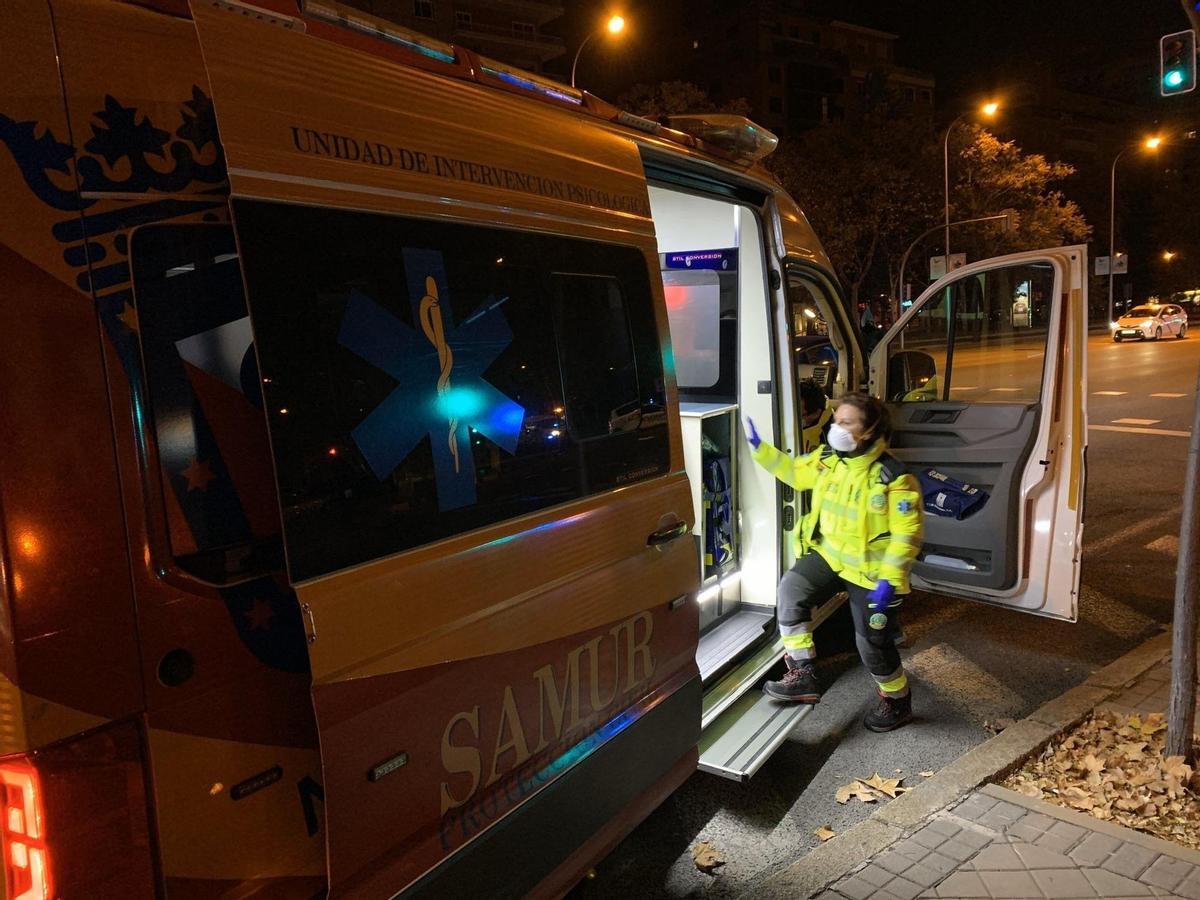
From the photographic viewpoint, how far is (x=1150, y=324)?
31.2 m

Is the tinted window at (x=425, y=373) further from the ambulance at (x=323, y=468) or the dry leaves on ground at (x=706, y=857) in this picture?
the dry leaves on ground at (x=706, y=857)

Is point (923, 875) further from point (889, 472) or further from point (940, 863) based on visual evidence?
point (889, 472)

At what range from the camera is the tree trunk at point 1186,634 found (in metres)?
3.30

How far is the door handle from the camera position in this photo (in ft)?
9.36

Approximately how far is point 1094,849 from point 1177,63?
823 cm

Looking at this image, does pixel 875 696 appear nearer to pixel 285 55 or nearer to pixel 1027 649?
pixel 1027 649

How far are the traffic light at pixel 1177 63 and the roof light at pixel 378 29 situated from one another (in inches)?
331

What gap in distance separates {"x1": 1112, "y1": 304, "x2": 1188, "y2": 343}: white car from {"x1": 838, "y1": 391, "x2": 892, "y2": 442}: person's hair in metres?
33.6

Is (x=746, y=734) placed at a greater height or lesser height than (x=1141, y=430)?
greater

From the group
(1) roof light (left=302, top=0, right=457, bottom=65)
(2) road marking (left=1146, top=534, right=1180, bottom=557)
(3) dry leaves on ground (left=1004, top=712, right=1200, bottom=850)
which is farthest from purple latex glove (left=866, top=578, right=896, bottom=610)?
(2) road marking (left=1146, top=534, right=1180, bottom=557)

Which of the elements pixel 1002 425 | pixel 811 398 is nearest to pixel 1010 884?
pixel 1002 425

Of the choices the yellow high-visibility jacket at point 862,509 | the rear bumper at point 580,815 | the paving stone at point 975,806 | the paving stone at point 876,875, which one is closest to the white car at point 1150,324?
the yellow high-visibility jacket at point 862,509

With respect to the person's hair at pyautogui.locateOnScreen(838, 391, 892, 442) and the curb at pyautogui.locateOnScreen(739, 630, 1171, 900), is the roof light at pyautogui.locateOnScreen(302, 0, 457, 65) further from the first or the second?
the curb at pyautogui.locateOnScreen(739, 630, 1171, 900)

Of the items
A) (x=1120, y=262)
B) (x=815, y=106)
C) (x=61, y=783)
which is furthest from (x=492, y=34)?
(x=61, y=783)
